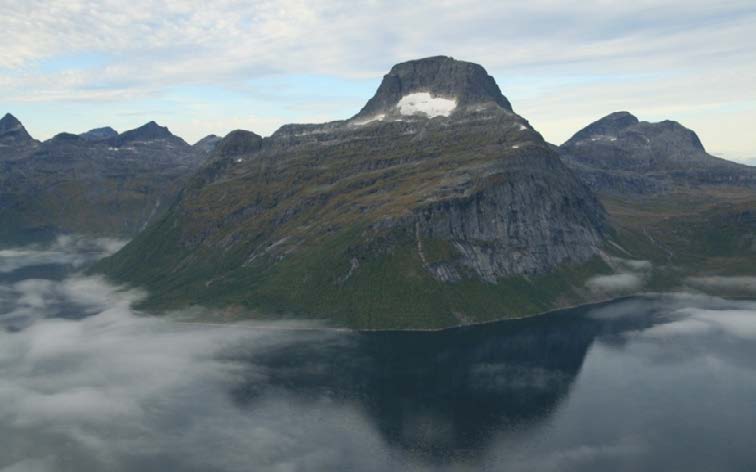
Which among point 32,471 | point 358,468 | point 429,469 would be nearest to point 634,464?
point 429,469

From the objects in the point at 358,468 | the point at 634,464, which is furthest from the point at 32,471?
the point at 634,464

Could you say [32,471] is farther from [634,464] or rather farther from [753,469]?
[753,469]

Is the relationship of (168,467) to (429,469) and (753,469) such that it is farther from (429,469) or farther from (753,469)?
(753,469)

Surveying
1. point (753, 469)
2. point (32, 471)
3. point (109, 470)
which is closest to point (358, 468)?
point (109, 470)

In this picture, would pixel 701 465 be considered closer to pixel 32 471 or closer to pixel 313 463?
pixel 313 463

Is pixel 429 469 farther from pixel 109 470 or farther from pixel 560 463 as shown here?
pixel 109 470

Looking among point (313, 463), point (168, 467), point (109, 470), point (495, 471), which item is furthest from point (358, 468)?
point (109, 470)
